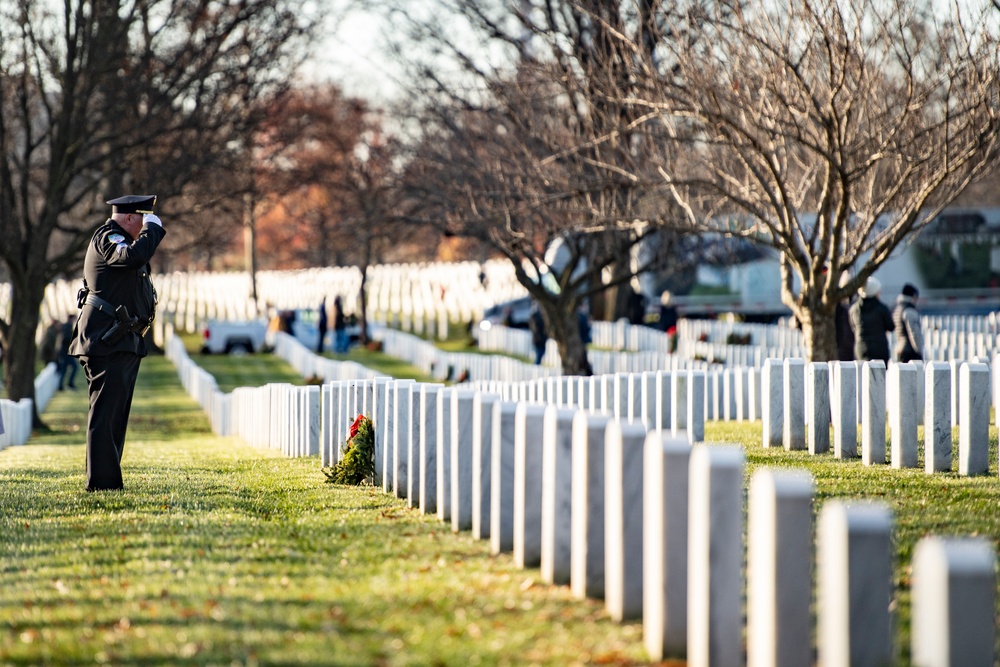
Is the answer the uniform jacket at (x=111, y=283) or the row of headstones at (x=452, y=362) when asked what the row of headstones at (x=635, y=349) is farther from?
the uniform jacket at (x=111, y=283)

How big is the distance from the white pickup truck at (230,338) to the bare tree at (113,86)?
21583 mm

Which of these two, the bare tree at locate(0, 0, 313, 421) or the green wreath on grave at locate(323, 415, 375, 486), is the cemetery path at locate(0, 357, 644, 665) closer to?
the green wreath on grave at locate(323, 415, 375, 486)

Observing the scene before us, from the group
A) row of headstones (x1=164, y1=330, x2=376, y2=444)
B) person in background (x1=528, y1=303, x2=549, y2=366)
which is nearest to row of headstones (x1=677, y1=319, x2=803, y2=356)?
person in background (x1=528, y1=303, x2=549, y2=366)

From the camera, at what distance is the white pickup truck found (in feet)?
137

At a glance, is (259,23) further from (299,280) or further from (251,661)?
(299,280)

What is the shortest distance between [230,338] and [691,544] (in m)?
38.8

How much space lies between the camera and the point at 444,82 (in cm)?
2072

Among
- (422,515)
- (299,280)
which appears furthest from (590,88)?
(299,280)

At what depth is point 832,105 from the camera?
36.1ft

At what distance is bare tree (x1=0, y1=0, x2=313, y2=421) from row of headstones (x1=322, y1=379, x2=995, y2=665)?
13269 millimetres

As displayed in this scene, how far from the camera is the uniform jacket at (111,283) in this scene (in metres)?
8.11

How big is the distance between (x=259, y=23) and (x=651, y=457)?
51.3ft

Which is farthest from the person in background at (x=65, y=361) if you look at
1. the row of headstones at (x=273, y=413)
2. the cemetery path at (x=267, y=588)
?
the cemetery path at (x=267, y=588)

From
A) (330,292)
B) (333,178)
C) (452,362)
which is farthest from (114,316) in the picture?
(330,292)
